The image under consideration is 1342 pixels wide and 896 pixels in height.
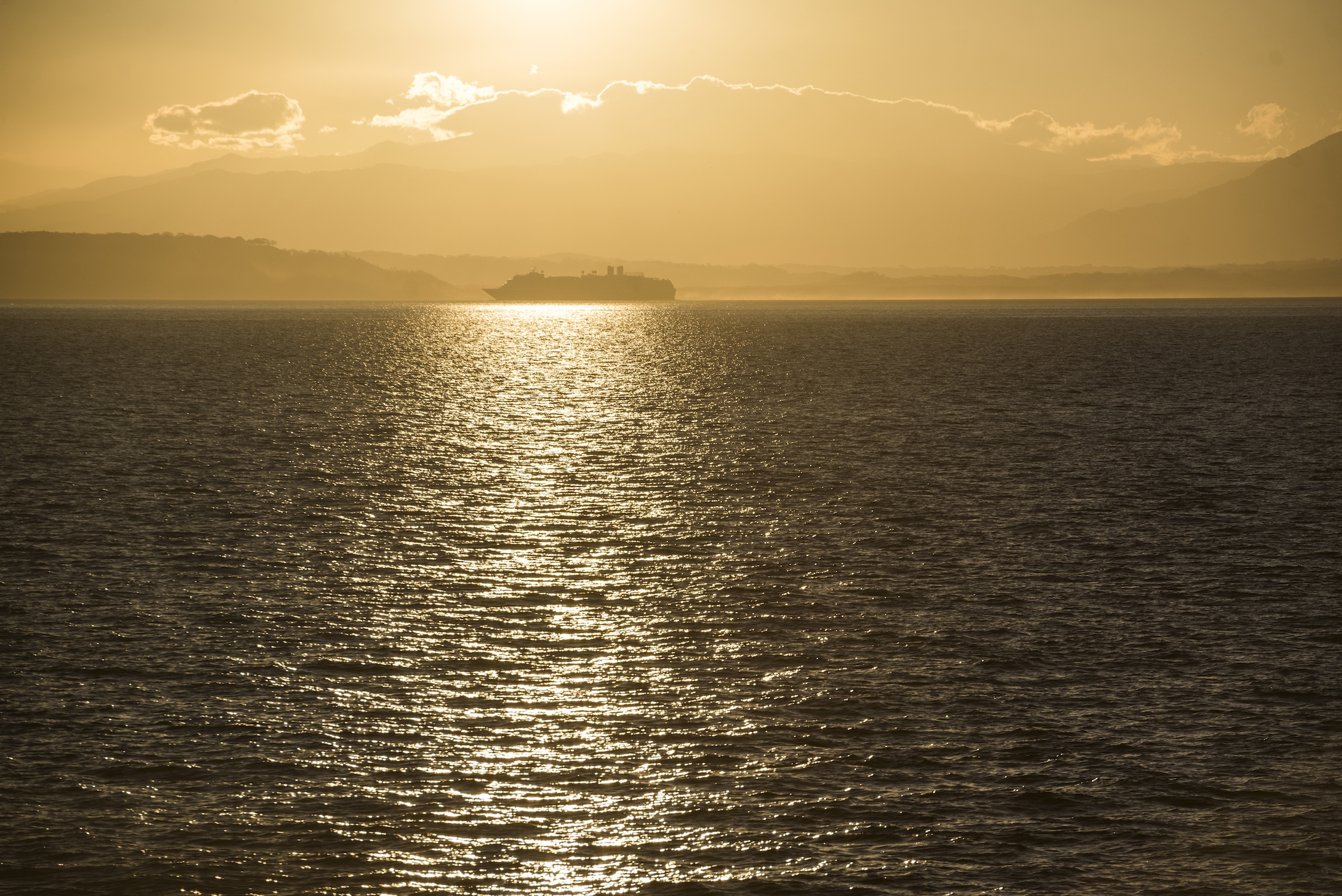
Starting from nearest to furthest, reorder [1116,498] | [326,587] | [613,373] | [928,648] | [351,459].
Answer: [928,648] < [326,587] < [1116,498] < [351,459] < [613,373]

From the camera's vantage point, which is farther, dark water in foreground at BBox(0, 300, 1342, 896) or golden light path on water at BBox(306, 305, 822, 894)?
golden light path on water at BBox(306, 305, 822, 894)

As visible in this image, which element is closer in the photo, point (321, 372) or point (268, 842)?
point (268, 842)

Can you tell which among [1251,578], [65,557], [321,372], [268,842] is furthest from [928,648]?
[321,372]

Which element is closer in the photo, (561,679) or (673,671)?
(561,679)

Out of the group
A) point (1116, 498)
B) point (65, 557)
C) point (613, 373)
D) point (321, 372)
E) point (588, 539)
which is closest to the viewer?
point (65, 557)

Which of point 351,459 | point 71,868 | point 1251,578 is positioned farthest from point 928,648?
point 351,459

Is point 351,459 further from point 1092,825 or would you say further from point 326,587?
point 1092,825

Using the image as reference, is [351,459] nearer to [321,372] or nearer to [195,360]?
[321,372]

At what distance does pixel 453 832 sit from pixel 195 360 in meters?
138

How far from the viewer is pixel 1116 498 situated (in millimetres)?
50688

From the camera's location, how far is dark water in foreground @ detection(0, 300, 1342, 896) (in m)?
19.2

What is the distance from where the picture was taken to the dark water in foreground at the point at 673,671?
19156 mm

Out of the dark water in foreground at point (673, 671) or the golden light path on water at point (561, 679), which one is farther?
the golden light path on water at point (561, 679)

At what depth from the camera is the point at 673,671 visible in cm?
2811
